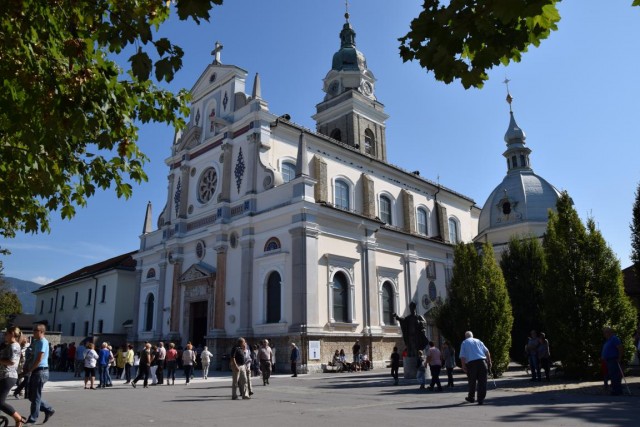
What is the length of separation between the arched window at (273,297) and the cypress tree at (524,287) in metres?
11.3

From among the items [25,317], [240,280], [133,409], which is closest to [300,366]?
[240,280]

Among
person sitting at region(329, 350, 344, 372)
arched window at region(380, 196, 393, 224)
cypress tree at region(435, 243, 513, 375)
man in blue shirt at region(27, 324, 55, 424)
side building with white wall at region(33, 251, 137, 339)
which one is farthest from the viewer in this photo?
side building with white wall at region(33, 251, 137, 339)

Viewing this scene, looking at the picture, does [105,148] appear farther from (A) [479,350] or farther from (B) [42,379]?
A: (A) [479,350]

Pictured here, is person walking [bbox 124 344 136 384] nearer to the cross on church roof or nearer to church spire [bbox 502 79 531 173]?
the cross on church roof

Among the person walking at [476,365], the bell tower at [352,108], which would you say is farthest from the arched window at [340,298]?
the person walking at [476,365]

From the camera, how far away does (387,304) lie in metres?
30.6

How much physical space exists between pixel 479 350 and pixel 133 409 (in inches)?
312

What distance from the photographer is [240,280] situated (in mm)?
27438

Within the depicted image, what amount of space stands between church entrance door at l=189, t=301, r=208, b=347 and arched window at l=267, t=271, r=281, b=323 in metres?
5.33

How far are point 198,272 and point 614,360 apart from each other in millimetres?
22584

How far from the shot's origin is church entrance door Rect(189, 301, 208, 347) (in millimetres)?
29938

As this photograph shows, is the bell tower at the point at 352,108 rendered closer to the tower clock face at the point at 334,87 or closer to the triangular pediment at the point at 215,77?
the tower clock face at the point at 334,87

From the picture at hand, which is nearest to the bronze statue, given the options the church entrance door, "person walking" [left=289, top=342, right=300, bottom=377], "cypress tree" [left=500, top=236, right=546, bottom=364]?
"person walking" [left=289, top=342, right=300, bottom=377]

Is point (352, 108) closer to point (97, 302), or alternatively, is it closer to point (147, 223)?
point (147, 223)
